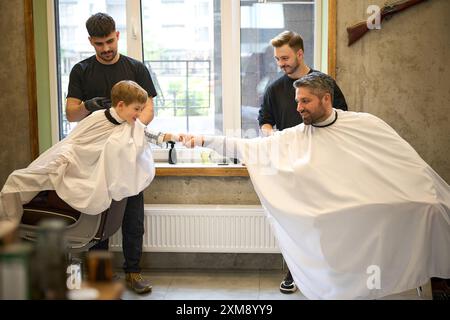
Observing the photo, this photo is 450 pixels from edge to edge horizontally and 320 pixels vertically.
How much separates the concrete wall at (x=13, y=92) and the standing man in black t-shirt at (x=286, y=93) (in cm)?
146

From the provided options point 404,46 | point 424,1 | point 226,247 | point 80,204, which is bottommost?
point 226,247

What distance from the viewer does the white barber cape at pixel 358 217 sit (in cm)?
242

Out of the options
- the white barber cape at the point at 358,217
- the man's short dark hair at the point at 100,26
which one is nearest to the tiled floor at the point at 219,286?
the white barber cape at the point at 358,217

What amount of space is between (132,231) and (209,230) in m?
0.50

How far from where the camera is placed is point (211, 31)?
12.0ft

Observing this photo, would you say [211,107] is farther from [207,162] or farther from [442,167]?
[442,167]

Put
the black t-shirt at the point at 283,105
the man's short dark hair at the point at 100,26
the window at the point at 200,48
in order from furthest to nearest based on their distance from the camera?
the window at the point at 200,48 < the black t-shirt at the point at 283,105 < the man's short dark hair at the point at 100,26

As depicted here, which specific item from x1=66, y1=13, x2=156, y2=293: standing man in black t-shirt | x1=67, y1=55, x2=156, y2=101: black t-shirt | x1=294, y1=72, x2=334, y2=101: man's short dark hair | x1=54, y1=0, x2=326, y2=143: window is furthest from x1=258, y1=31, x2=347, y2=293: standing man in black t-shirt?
x1=67, y1=55, x2=156, y2=101: black t-shirt

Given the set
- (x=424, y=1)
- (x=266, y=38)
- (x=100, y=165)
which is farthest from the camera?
(x=266, y=38)

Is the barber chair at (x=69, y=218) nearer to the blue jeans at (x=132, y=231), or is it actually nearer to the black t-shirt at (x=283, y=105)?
the blue jeans at (x=132, y=231)

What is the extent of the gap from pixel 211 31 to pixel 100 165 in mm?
1378

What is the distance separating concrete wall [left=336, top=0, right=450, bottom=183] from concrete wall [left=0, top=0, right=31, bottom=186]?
1865mm

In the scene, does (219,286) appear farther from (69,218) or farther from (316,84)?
(316,84)
